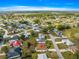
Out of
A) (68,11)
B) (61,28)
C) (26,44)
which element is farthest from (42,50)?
(68,11)

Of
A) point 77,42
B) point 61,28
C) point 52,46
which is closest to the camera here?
point 52,46

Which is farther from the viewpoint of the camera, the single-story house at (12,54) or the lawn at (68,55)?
the lawn at (68,55)

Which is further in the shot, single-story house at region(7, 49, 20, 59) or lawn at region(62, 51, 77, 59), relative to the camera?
lawn at region(62, 51, 77, 59)

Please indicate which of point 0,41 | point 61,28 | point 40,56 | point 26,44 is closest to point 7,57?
point 40,56

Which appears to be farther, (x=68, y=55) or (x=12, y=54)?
(x=68, y=55)

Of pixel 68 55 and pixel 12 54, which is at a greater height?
pixel 12 54

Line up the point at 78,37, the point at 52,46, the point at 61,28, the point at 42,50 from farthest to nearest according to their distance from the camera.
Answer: the point at 61,28
the point at 78,37
the point at 52,46
the point at 42,50

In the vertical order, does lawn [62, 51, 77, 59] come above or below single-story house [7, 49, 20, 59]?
below

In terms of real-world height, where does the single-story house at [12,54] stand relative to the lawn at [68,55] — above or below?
above

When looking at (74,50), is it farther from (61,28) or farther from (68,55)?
(61,28)

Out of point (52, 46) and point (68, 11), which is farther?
point (68, 11)
